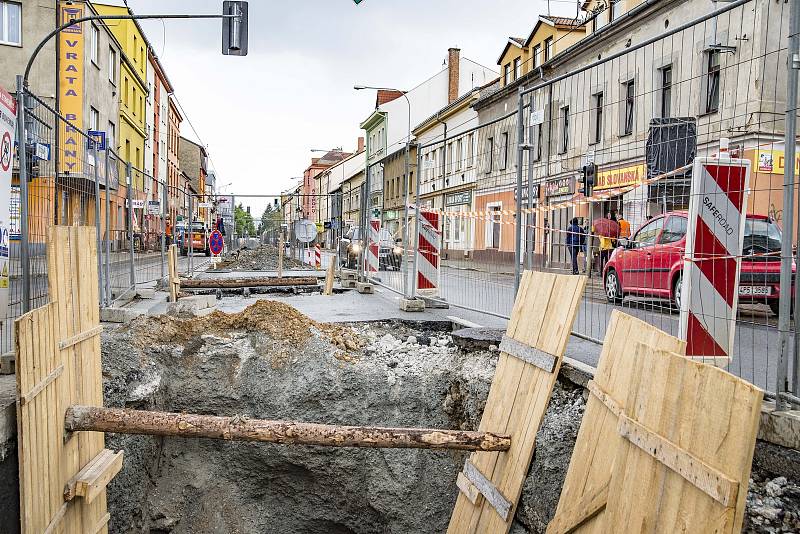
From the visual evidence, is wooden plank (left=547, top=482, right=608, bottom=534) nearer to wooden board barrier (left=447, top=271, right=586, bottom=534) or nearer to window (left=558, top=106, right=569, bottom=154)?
wooden board barrier (left=447, top=271, right=586, bottom=534)

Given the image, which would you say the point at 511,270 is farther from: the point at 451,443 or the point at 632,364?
the point at 632,364

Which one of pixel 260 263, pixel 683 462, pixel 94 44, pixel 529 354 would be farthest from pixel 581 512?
pixel 94 44

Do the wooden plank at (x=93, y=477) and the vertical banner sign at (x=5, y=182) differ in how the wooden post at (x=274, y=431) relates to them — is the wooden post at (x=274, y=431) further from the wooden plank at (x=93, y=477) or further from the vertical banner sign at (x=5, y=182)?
the vertical banner sign at (x=5, y=182)

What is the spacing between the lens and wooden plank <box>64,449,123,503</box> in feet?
13.0

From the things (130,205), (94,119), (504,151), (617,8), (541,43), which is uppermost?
(541,43)

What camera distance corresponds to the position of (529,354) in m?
4.13

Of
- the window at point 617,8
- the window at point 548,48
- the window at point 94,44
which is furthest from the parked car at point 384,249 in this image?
the window at point 94,44

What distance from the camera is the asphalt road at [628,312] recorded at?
469 cm

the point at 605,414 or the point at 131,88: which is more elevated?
the point at 131,88

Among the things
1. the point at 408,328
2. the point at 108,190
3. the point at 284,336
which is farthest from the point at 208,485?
the point at 108,190

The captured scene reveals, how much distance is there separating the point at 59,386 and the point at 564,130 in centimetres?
436

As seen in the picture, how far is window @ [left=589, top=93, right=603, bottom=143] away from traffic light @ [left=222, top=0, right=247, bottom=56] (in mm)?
11533

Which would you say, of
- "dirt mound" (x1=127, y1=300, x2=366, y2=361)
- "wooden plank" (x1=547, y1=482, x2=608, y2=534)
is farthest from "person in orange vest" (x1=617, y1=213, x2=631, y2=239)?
"wooden plank" (x1=547, y1=482, x2=608, y2=534)

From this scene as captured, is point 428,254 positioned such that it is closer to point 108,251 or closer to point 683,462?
point 108,251
